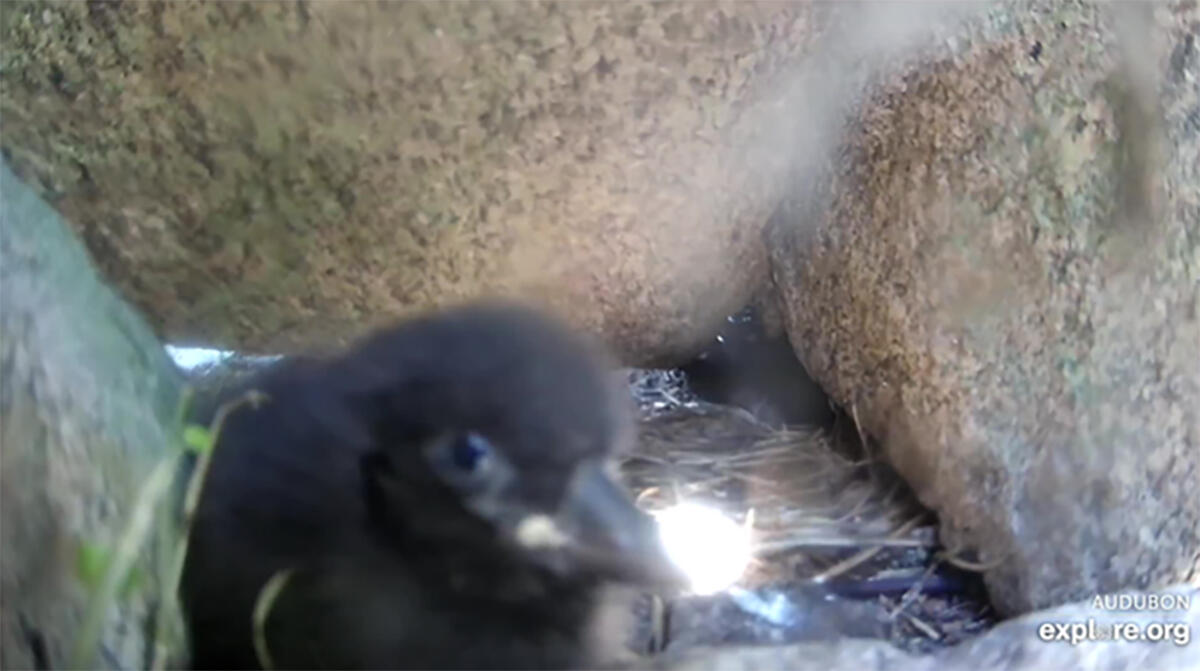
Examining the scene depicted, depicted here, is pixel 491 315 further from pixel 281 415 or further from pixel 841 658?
pixel 841 658

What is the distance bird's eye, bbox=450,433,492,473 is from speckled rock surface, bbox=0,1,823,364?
0.38 meters

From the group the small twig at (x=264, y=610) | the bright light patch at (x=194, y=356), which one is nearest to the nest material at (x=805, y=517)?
the small twig at (x=264, y=610)

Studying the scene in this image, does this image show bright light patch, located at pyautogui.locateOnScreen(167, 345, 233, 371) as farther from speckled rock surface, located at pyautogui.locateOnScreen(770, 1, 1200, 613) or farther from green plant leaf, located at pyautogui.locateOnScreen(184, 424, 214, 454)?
speckled rock surface, located at pyautogui.locateOnScreen(770, 1, 1200, 613)

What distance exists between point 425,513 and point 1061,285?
1.93ft

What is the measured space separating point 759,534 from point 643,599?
15cm

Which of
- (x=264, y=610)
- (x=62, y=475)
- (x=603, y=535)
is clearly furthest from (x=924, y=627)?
(x=62, y=475)

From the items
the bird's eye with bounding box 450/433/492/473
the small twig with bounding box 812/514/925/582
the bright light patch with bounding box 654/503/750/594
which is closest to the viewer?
the bird's eye with bounding box 450/433/492/473

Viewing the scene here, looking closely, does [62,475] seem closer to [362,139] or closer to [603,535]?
[603,535]

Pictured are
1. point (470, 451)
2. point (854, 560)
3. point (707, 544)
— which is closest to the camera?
point (470, 451)

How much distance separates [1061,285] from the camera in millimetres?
1027

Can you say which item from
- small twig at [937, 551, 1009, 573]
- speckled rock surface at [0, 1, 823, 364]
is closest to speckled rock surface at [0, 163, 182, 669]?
speckled rock surface at [0, 1, 823, 364]

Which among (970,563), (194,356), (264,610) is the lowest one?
(264,610)

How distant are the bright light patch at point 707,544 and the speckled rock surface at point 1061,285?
26 cm

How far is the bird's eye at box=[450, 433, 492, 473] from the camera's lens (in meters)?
0.65
